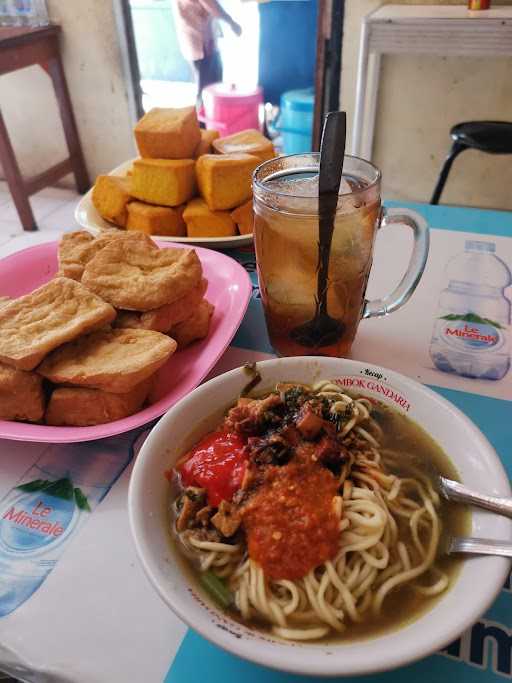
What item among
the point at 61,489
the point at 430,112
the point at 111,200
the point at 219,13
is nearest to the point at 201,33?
the point at 219,13

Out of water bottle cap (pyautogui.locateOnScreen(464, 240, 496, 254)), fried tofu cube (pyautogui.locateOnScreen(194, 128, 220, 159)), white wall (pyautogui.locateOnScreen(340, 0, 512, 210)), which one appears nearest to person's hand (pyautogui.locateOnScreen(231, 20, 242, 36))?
white wall (pyautogui.locateOnScreen(340, 0, 512, 210))

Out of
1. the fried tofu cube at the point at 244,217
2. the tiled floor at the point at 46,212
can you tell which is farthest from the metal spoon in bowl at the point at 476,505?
the tiled floor at the point at 46,212

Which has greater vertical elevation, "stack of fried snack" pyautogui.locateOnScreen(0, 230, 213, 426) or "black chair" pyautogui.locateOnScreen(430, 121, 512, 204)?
"stack of fried snack" pyautogui.locateOnScreen(0, 230, 213, 426)

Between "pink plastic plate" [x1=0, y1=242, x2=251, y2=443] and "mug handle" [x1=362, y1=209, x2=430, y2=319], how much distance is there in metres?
0.23

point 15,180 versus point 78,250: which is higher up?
point 78,250

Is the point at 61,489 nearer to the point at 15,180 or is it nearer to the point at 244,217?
the point at 244,217

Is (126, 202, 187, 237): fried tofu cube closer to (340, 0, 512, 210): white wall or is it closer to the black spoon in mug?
the black spoon in mug

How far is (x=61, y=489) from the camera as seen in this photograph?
73 cm

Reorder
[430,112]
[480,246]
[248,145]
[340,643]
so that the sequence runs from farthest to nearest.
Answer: [430,112]
[248,145]
[480,246]
[340,643]

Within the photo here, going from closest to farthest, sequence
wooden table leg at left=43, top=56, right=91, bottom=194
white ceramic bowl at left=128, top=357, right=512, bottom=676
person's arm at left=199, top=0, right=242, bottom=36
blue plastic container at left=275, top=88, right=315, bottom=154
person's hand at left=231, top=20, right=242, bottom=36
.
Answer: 1. white ceramic bowl at left=128, top=357, right=512, bottom=676
2. wooden table leg at left=43, top=56, right=91, bottom=194
3. blue plastic container at left=275, top=88, right=315, bottom=154
4. person's arm at left=199, top=0, right=242, bottom=36
5. person's hand at left=231, top=20, right=242, bottom=36

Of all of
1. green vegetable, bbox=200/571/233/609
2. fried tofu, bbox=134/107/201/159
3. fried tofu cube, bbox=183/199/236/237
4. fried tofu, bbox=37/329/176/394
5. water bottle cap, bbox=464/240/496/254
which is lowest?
water bottle cap, bbox=464/240/496/254

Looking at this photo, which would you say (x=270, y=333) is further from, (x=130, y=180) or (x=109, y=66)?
(x=109, y=66)

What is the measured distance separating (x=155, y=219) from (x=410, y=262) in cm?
67

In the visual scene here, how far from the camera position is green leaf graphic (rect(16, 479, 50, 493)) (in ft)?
2.39
